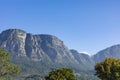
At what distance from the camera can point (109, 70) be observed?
313ft

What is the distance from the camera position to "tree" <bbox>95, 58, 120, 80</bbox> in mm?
94625

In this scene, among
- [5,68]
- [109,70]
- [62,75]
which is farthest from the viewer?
[109,70]

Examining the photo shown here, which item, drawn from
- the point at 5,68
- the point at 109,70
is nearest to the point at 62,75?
the point at 109,70

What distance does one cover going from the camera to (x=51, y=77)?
93.1m

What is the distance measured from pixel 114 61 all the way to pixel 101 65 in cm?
443

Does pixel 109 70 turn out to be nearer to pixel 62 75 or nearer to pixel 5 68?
pixel 62 75

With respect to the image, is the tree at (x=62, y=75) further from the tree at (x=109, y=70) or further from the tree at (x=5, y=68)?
the tree at (x=5, y=68)

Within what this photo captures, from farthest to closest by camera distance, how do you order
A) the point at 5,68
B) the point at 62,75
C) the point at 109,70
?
the point at 109,70
the point at 62,75
the point at 5,68

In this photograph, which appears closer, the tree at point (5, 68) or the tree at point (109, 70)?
the tree at point (5, 68)

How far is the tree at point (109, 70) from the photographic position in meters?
94.6

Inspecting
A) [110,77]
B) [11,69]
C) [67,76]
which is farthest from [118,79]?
[11,69]

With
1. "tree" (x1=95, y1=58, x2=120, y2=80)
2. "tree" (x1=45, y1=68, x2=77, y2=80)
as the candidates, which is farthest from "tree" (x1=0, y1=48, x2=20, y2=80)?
"tree" (x1=95, y1=58, x2=120, y2=80)

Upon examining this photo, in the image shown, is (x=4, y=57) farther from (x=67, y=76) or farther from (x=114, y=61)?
(x=114, y=61)

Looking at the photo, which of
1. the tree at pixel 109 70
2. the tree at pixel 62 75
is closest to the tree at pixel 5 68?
the tree at pixel 62 75
